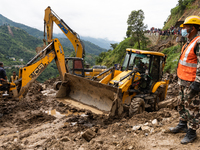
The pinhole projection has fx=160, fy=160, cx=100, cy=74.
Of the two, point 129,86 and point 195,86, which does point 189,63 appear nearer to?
point 195,86

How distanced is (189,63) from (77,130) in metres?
3.03

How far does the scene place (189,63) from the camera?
2.74 meters

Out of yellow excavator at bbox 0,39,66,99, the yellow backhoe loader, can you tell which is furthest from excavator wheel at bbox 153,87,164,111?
yellow excavator at bbox 0,39,66,99

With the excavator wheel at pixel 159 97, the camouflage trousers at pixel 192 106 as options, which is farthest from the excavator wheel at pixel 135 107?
the camouflage trousers at pixel 192 106

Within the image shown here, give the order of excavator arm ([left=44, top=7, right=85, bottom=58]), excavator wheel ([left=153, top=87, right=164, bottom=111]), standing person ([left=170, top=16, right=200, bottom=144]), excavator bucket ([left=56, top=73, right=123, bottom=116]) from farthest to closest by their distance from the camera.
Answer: excavator arm ([left=44, top=7, right=85, bottom=58]) → excavator wheel ([left=153, top=87, right=164, bottom=111]) → excavator bucket ([left=56, top=73, right=123, bottom=116]) → standing person ([left=170, top=16, right=200, bottom=144])

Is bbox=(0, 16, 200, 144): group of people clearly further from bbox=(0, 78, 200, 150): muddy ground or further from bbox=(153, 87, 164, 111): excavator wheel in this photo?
bbox=(153, 87, 164, 111): excavator wheel

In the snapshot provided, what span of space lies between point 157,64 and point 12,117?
5.56 metres

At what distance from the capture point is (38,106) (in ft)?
19.7

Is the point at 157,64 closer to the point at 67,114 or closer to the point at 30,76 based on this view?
the point at 67,114

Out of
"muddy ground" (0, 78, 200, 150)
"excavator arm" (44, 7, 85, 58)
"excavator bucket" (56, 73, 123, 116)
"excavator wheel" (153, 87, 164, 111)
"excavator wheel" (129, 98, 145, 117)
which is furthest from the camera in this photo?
"excavator arm" (44, 7, 85, 58)

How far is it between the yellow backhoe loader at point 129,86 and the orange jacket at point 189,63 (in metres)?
2.23

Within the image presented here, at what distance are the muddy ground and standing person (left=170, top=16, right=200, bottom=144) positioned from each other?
0.98 feet

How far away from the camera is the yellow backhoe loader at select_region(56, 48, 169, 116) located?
527cm

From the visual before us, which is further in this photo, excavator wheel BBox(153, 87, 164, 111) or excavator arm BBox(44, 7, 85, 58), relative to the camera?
excavator arm BBox(44, 7, 85, 58)
